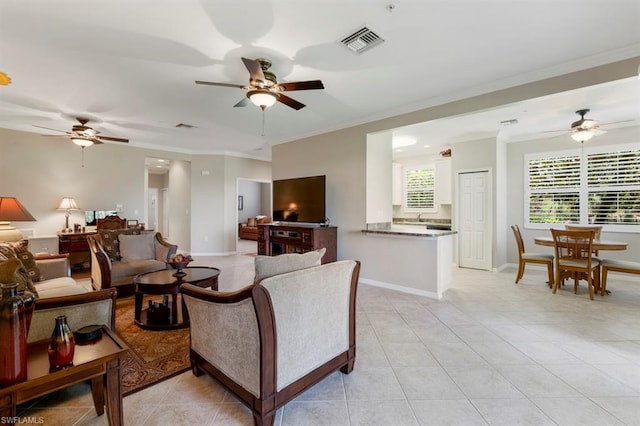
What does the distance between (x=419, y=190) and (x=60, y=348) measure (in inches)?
285

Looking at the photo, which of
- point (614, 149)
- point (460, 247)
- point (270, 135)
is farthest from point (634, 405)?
point (270, 135)

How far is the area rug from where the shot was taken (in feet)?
6.88

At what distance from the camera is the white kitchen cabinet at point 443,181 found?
258 inches

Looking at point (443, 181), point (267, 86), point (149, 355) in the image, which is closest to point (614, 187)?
point (443, 181)

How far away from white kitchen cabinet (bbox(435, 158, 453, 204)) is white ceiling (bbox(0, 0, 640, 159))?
6.38 ft

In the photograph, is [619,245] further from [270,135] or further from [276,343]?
→ [270,135]

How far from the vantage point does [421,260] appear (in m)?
4.15

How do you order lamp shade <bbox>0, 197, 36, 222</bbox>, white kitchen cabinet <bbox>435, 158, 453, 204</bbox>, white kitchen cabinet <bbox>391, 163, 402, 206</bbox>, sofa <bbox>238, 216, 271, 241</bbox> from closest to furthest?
lamp shade <bbox>0, 197, 36, 222</bbox> < white kitchen cabinet <bbox>435, 158, 453, 204</bbox> < white kitchen cabinet <bbox>391, 163, 402, 206</bbox> < sofa <bbox>238, 216, 271, 241</bbox>

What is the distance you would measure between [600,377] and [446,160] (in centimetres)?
522

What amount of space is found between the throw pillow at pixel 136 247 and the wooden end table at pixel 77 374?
2.90m

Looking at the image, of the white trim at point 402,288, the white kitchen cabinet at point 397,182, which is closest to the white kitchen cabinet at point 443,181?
the white kitchen cabinet at point 397,182

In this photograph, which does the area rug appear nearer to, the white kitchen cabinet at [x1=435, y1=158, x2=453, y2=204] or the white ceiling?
the white ceiling

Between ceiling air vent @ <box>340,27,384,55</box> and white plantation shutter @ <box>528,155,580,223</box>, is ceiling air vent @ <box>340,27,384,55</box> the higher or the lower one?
the higher one

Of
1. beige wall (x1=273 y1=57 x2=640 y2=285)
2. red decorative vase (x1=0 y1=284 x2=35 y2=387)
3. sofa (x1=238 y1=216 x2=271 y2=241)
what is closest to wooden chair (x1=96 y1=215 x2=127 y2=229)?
beige wall (x1=273 y1=57 x2=640 y2=285)
